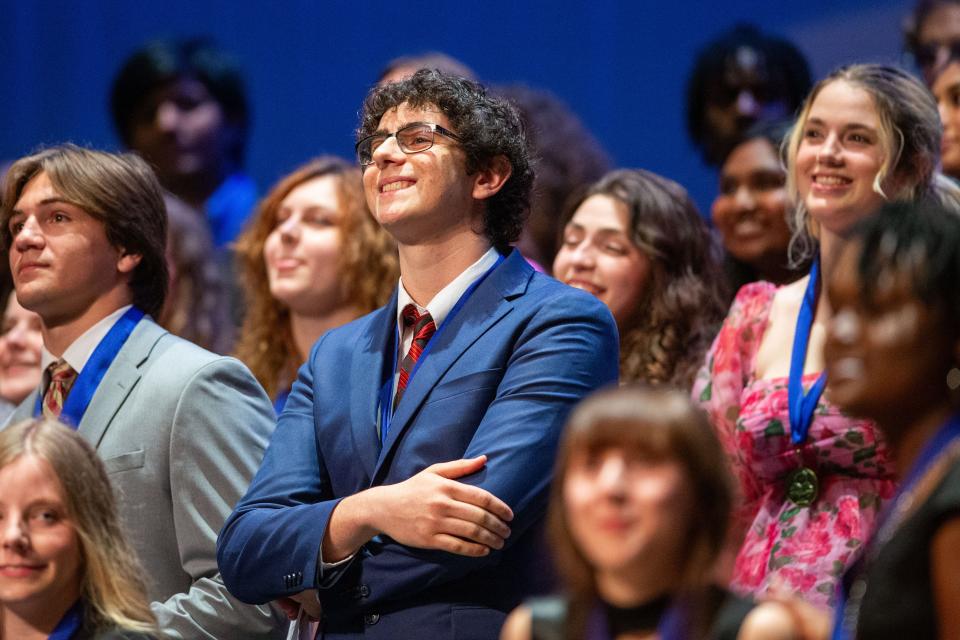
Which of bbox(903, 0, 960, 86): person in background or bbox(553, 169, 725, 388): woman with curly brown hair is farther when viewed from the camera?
bbox(903, 0, 960, 86): person in background

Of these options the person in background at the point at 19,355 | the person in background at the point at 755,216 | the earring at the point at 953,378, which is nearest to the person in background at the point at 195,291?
the person in background at the point at 19,355

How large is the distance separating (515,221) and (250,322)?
1958 millimetres

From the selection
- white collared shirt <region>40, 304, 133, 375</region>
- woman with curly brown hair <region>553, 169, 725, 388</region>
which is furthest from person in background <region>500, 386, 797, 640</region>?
woman with curly brown hair <region>553, 169, 725, 388</region>

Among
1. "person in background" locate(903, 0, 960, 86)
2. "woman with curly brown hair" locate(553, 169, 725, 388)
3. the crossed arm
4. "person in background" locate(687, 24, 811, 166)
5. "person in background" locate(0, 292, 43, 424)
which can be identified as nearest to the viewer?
the crossed arm

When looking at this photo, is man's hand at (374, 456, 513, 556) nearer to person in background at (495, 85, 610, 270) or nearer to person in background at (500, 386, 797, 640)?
person in background at (500, 386, 797, 640)

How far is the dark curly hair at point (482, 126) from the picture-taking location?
3512mm

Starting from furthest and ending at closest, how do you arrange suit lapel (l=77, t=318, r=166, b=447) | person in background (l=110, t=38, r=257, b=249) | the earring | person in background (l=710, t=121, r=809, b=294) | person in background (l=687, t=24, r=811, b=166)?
person in background (l=110, t=38, r=257, b=249)
person in background (l=687, t=24, r=811, b=166)
person in background (l=710, t=121, r=809, b=294)
suit lapel (l=77, t=318, r=166, b=447)
the earring

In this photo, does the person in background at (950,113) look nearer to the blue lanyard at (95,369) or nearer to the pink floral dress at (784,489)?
the pink floral dress at (784,489)

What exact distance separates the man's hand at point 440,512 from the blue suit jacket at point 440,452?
0.05m

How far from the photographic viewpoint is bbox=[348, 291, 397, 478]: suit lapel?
3.25 meters

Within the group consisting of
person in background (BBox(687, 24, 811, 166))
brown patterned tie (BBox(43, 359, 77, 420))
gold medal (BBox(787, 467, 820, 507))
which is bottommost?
gold medal (BBox(787, 467, 820, 507))

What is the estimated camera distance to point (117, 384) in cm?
376

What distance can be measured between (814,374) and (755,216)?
1.30 metres

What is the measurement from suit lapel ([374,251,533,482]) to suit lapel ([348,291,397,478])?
0.05 metres
